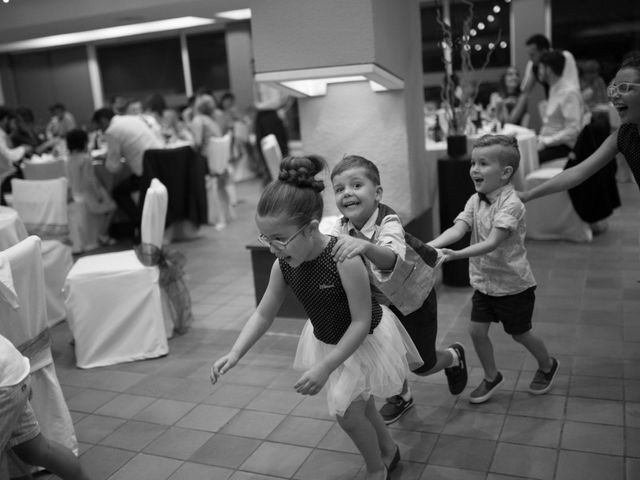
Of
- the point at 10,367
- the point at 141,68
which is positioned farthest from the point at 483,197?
the point at 141,68

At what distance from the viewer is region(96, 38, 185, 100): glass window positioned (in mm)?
14484

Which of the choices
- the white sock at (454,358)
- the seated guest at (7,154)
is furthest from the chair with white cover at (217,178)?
the white sock at (454,358)

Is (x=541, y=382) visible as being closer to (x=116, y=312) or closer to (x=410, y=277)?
(x=410, y=277)

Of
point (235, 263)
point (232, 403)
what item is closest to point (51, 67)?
point (235, 263)

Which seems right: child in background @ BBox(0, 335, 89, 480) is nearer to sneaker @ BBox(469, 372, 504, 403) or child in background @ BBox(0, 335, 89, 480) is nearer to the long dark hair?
the long dark hair

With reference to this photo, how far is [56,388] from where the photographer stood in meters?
2.68

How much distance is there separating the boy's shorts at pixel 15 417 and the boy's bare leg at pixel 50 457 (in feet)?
0.10

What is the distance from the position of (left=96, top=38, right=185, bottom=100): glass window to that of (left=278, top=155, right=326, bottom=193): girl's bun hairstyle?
13.1 m

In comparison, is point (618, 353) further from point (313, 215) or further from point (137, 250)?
point (137, 250)

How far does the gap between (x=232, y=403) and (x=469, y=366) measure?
1168mm

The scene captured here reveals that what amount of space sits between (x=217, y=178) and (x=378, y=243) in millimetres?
5210

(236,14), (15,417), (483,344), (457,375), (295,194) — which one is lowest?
(457,375)

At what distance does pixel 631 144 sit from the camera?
273 cm

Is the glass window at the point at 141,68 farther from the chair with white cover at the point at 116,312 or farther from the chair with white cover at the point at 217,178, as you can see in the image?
the chair with white cover at the point at 116,312
